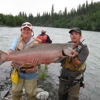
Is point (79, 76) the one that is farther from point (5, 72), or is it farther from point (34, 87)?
point (5, 72)

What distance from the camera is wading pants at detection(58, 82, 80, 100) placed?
14.2 ft

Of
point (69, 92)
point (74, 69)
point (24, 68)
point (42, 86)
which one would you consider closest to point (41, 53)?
point (24, 68)

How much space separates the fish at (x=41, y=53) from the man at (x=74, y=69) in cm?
31

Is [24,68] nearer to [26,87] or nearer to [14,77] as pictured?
[14,77]

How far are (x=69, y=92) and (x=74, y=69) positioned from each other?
1.96 ft

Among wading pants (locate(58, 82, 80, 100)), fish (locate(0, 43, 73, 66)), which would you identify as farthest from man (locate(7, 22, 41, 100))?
wading pants (locate(58, 82, 80, 100))

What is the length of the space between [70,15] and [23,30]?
450ft

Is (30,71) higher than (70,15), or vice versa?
(70,15)

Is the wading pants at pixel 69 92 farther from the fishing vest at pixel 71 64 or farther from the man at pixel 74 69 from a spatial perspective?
the fishing vest at pixel 71 64

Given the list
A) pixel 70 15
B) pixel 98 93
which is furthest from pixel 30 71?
pixel 70 15

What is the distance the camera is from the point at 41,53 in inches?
156

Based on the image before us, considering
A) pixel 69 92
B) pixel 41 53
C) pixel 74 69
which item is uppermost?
pixel 41 53

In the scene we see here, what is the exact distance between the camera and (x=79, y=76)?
4.37 m

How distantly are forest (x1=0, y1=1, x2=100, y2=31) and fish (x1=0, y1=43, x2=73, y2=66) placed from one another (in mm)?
77537
